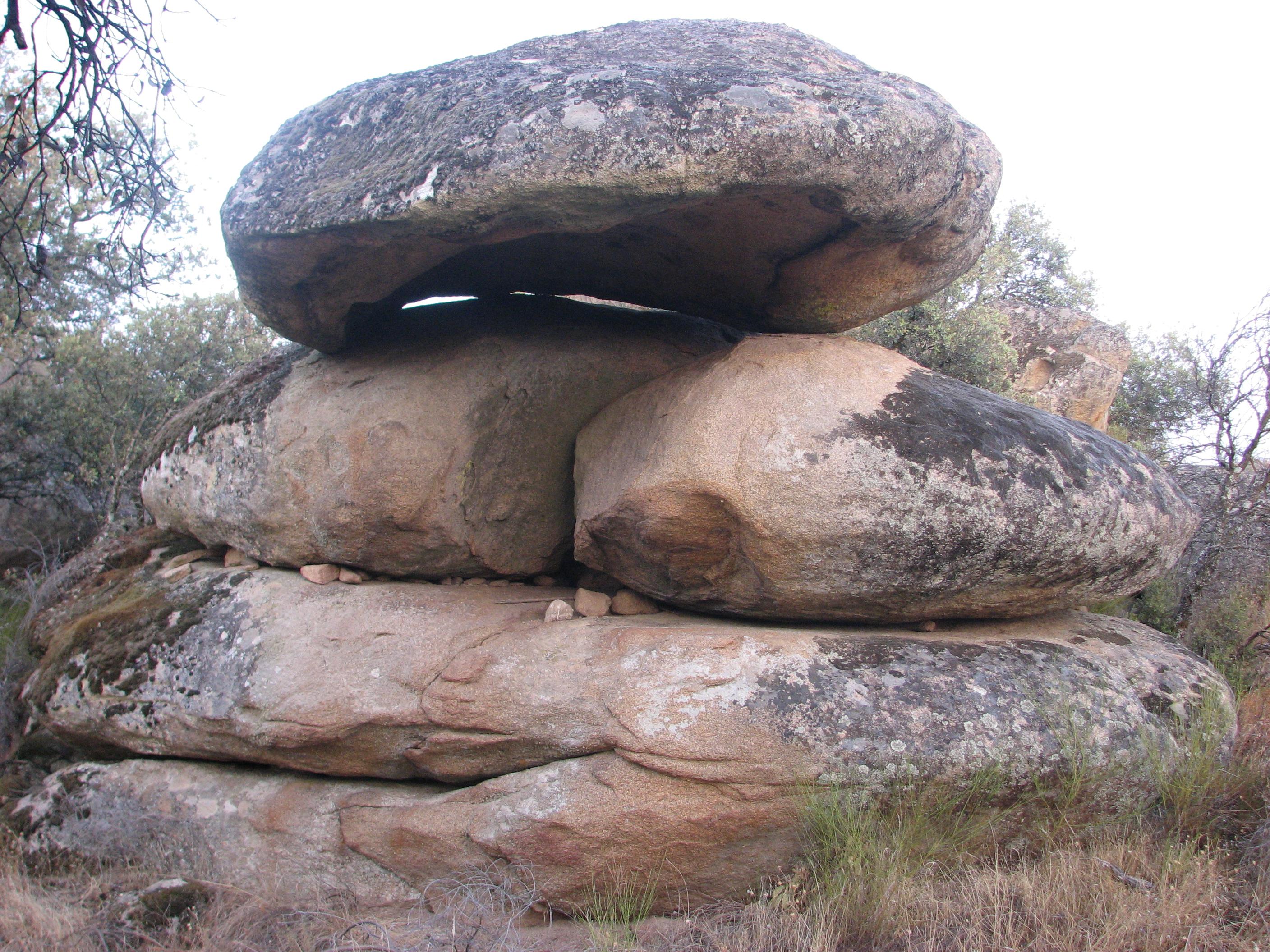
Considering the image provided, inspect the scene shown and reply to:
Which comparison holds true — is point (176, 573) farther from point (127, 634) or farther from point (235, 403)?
point (235, 403)

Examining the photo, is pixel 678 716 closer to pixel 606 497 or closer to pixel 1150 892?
pixel 606 497

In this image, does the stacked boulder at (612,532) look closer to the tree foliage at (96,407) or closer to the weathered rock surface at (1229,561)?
the weathered rock surface at (1229,561)

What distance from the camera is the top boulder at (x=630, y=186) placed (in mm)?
3443

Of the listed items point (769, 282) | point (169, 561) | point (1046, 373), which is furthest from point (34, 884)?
point (1046, 373)

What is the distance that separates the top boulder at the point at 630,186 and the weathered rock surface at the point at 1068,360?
662 cm

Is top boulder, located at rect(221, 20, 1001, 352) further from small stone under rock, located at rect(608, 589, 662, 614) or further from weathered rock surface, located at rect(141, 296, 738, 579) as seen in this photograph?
small stone under rock, located at rect(608, 589, 662, 614)

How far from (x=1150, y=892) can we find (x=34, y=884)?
486 cm

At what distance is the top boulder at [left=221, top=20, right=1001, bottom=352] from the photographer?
344cm

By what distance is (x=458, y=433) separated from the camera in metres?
4.80

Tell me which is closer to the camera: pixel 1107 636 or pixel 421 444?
pixel 1107 636

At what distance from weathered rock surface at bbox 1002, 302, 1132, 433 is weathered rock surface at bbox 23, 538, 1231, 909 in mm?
6655

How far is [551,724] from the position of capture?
3.80 m

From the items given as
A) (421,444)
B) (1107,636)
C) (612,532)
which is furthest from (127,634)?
(1107,636)

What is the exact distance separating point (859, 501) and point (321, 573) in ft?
9.73
